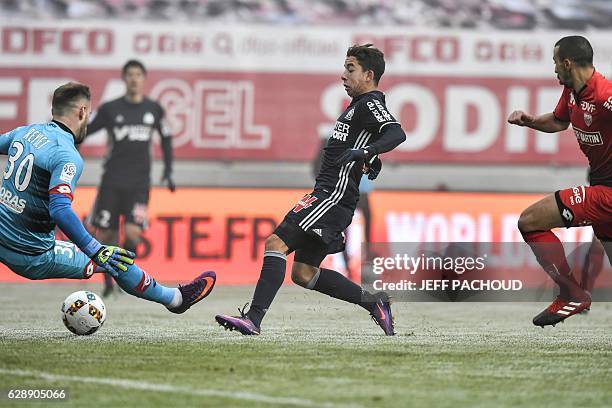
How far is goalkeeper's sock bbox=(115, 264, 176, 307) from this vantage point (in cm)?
717

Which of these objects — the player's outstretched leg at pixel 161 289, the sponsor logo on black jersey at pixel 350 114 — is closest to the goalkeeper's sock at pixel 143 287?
the player's outstretched leg at pixel 161 289

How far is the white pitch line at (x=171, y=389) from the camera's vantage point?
17.2ft

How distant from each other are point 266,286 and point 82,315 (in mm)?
1195

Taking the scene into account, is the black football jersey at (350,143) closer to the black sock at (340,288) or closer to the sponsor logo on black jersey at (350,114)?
the sponsor logo on black jersey at (350,114)

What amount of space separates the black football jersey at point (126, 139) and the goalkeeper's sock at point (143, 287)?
5134 millimetres

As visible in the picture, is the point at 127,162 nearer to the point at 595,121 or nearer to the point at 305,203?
the point at 305,203

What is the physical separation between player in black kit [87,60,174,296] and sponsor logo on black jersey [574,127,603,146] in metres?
5.74

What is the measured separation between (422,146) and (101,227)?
20.2ft

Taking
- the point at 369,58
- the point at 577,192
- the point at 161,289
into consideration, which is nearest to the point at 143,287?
the point at 161,289

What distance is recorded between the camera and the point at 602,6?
17453 millimetres

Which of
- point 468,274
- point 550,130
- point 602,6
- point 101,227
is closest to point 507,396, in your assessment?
point 550,130

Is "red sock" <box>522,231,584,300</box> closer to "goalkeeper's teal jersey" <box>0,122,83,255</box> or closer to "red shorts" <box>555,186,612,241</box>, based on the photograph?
"red shorts" <box>555,186,612,241</box>

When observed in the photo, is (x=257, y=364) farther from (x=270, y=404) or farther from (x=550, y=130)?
(x=550, y=130)

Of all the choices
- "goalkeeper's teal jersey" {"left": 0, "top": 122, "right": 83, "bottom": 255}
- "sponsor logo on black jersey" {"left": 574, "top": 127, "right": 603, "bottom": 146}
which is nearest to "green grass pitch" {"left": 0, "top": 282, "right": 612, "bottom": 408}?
"goalkeeper's teal jersey" {"left": 0, "top": 122, "right": 83, "bottom": 255}
